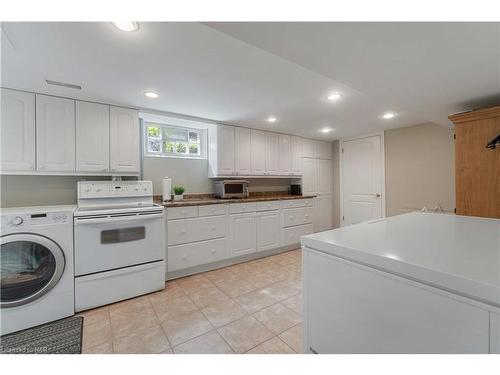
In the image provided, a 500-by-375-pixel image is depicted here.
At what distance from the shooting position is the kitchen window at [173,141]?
3215 mm

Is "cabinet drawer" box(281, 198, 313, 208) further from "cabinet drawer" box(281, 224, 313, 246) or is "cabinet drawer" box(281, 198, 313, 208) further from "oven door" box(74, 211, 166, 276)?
"oven door" box(74, 211, 166, 276)

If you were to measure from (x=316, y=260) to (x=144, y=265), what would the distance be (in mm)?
2055

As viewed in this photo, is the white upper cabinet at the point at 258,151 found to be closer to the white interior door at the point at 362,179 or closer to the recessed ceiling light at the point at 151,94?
the recessed ceiling light at the point at 151,94

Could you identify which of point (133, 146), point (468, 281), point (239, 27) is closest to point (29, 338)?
point (133, 146)

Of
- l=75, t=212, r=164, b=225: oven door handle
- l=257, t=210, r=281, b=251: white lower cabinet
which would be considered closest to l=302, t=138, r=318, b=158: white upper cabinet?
l=257, t=210, r=281, b=251: white lower cabinet

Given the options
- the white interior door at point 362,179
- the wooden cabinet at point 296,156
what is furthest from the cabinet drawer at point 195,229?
the white interior door at point 362,179

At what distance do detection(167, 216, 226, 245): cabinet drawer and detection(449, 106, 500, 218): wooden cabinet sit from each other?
2.54 m

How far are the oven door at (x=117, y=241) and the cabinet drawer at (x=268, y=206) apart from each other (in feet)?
4.90

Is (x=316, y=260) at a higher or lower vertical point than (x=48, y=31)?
lower

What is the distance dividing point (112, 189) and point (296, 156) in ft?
10.7

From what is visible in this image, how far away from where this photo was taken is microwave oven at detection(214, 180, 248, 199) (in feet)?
11.2

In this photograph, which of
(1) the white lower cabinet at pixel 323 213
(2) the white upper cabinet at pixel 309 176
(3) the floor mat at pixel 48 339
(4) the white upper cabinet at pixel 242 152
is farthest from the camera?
(1) the white lower cabinet at pixel 323 213

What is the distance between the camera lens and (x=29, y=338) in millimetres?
1691
